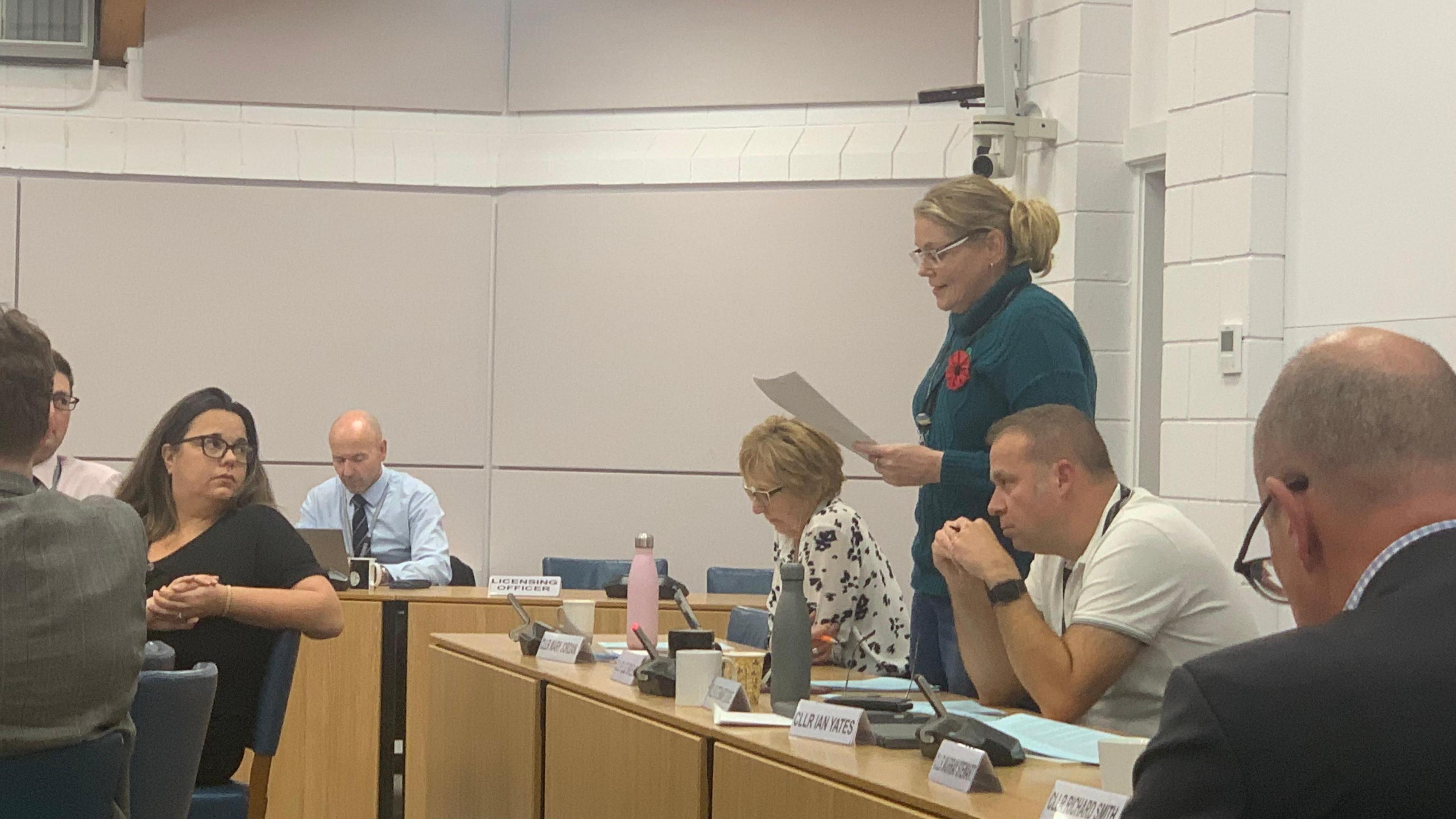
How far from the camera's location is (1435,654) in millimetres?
1012

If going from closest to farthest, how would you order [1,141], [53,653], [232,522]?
[53,653] < [232,522] < [1,141]

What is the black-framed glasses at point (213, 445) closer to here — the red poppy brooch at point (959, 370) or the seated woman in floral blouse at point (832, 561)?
the seated woman in floral blouse at point (832, 561)

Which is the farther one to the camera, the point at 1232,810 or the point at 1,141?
the point at 1,141

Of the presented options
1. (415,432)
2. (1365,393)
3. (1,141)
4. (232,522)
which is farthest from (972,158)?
(1365,393)

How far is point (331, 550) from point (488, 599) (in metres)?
0.53

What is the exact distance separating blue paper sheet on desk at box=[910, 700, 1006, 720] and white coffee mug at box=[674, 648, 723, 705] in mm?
318

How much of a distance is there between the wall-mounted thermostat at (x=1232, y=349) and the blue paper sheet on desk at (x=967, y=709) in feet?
5.63

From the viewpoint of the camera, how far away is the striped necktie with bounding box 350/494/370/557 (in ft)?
17.7

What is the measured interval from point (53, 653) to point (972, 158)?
3852 mm

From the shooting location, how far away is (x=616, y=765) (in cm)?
250

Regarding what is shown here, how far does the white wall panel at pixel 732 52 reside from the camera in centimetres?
565

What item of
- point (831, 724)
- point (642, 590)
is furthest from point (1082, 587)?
point (642, 590)

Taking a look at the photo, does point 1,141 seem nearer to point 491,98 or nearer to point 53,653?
point 491,98

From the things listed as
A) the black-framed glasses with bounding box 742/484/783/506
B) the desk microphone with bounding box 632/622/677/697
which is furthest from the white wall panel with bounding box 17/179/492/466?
the desk microphone with bounding box 632/622/677/697
